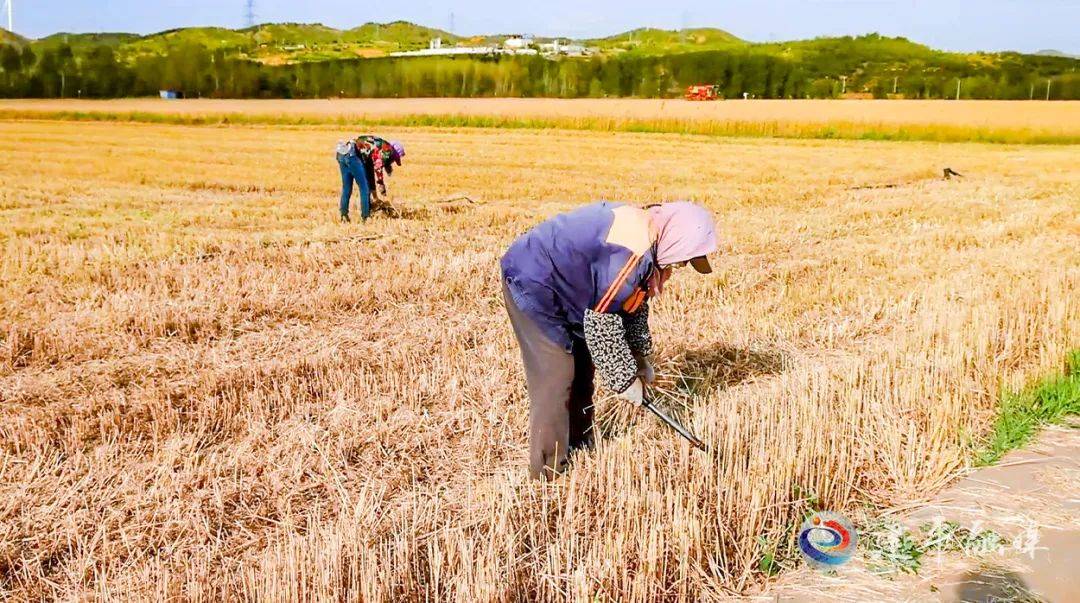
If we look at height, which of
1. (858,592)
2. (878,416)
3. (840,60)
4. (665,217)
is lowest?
(858,592)

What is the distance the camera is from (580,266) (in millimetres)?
3922

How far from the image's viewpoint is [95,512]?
413 cm

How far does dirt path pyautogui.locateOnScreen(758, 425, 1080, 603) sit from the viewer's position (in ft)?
11.8

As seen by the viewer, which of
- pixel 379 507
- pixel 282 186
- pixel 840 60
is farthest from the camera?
pixel 840 60

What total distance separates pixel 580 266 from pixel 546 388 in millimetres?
659

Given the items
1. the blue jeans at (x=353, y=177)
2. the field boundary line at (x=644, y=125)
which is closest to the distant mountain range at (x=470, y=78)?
the field boundary line at (x=644, y=125)

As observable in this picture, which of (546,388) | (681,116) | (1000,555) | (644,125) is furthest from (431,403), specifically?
(681,116)

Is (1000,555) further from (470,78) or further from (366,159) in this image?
(470,78)

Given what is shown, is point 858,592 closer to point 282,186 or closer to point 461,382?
point 461,382

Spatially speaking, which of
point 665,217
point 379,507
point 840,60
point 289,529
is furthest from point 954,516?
point 840,60

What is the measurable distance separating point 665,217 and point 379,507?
1.83 meters

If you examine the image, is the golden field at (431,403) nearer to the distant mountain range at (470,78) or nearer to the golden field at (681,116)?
the golden field at (681,116)

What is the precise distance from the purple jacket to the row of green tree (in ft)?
217

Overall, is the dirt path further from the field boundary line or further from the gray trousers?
the field boundary line
